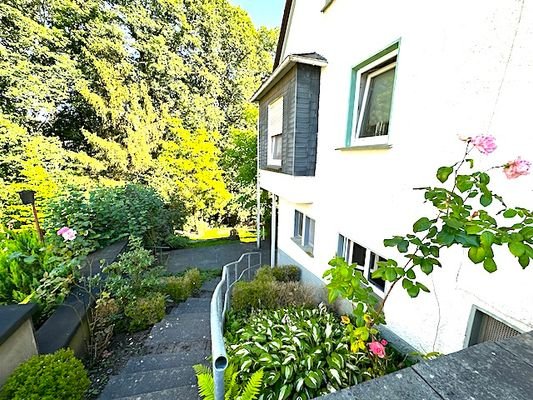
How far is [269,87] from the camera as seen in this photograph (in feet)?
20.5

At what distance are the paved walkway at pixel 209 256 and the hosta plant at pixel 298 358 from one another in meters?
6.41

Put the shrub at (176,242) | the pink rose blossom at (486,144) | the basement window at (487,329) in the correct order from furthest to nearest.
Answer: the shrub at (176,242)
the basement window at (487,329)
the pink rose blossom at (486,144)

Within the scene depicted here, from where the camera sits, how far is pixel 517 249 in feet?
4.13

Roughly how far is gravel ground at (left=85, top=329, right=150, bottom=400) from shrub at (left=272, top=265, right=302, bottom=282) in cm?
298

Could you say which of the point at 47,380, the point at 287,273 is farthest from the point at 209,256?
the point at 47,380

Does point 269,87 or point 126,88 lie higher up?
point 126,88

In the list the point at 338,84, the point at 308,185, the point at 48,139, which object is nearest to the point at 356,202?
the point at 308,185

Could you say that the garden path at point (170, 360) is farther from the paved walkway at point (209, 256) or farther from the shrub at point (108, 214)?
the paved walkway at point (209, 256)

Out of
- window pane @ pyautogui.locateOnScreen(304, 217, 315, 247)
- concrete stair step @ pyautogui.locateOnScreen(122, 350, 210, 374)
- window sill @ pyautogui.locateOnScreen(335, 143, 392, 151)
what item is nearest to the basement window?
window sill @ pyautogui.locateOnScreen(335, 143, 392, 151)

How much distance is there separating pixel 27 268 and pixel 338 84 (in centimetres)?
603

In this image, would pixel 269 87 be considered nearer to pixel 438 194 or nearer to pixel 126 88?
pixel 438 194

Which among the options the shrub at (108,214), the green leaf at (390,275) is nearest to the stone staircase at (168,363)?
the shrub at (108,214)

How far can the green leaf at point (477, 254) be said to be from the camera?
1300mm

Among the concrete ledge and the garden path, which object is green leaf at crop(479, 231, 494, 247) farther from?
the concrete ledge
